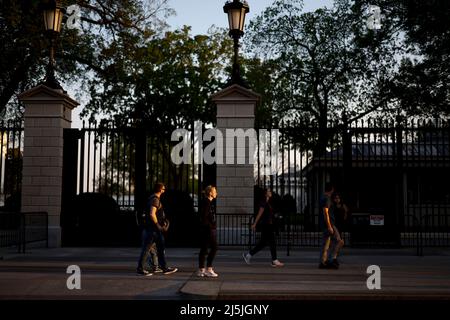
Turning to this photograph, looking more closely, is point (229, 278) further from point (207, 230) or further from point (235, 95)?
point (235, 95)

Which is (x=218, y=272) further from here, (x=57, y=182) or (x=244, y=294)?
(x=57, y=182)

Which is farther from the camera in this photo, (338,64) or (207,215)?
(338,64)

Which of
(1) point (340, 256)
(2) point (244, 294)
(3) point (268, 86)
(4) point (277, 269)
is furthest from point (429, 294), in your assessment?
(3) point (268, 86)

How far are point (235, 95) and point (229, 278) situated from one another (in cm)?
690

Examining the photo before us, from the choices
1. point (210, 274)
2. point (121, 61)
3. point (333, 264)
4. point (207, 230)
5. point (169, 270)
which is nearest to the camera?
point (207, 230)

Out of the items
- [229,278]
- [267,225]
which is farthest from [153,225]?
[267,225]

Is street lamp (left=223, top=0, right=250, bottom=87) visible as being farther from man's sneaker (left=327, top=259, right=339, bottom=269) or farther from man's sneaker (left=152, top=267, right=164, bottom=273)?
man's sneaker (left=152, top=267, right=164, bottom=273)

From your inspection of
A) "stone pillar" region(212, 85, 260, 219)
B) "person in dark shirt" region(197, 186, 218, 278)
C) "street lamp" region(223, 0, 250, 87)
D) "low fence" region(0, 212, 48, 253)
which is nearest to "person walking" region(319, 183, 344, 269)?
"person in dark shirt" region(197, 186, 218, 278)

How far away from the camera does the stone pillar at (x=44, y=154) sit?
48.9ft

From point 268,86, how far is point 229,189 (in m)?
19.8

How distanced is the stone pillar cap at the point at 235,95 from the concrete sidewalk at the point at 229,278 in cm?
442

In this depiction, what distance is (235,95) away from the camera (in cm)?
1467

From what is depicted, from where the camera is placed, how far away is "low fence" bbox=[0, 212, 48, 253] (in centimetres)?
1305

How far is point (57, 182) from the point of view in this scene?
49.1ft
